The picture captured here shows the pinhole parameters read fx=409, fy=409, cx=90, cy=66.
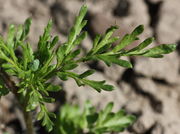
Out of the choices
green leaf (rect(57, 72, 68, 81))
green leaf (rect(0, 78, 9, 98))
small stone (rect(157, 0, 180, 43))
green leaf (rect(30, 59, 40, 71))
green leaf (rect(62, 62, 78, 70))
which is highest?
green leaf (rect(30, 59, 40, 71))

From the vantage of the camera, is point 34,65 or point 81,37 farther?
point 81,37

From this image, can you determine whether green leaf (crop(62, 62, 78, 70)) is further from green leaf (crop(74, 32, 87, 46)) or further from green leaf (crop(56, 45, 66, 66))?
green leaf (crop(74, 32, 87, 46))

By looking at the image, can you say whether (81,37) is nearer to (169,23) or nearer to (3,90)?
(3,90)

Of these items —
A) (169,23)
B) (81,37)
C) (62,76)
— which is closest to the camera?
(62,76)

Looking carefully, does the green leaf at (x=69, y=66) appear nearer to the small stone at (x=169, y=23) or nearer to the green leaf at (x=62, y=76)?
the green leaf at (x=62, y=76)

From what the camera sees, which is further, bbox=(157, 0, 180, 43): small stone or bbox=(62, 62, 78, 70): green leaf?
bbox=(157, 0, 180, 43): small stone

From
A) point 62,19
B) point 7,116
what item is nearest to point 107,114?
point 7,116

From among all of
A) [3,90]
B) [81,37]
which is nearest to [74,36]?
[81,37]

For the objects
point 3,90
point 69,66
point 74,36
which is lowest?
point 3,90

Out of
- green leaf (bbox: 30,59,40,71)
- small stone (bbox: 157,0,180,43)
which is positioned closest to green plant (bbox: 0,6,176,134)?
green leaf (bbox: 30,59,40,71)

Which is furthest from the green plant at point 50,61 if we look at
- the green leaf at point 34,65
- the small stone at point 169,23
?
the small stone at point 169,23

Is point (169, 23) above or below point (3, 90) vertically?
below

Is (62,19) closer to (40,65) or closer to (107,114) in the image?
(107,114)
